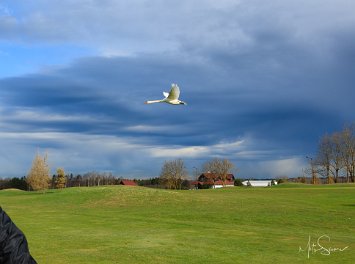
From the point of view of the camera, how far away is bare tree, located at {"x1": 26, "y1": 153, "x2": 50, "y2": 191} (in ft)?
236

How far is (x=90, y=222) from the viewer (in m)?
26.8

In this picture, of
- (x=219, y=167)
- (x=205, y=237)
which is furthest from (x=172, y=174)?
(x=205, y=237)

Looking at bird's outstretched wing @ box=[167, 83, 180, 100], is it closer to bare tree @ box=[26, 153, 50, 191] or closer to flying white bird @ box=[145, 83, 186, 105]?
flying white bird @ box=[145, 83, 186, 105]

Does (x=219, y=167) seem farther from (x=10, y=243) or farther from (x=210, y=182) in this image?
(x=10, y=243)

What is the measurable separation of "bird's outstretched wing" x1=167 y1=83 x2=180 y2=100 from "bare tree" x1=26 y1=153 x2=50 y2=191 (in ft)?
220

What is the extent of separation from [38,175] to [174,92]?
67.5 meters

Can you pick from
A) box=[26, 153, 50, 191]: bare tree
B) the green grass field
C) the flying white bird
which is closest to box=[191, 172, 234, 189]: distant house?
box=[26, 153, 50, 191]: bare tree

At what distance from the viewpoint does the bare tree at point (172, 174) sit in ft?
385

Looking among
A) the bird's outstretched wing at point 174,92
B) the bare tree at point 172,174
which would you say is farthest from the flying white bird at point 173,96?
the bare tree at point 172,174

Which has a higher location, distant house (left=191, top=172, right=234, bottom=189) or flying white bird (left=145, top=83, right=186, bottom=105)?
distant house (left=191, top=172, right=234, bottom=189)

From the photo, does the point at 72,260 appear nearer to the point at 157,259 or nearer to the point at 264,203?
the point at 157,259

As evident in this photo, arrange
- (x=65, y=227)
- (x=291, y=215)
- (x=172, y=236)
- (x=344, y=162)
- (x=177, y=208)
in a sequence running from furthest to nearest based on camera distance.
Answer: (x=344, y=162) < (x=177, y=208) < (x=291, y=215) < (x=65, y=227) < (x=172, y=236)

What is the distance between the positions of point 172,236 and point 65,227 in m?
6.73

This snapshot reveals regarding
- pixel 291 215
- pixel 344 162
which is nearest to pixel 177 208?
pixel 291 215
